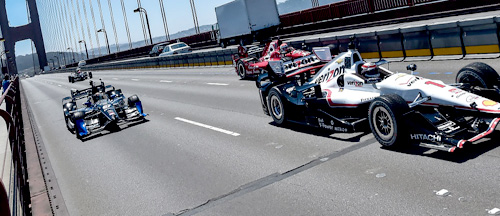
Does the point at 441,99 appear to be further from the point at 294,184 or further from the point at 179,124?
the point at 179,124

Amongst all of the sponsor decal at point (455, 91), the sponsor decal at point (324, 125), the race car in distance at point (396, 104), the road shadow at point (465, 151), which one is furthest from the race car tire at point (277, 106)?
the sponsor decal at point (455, 91)

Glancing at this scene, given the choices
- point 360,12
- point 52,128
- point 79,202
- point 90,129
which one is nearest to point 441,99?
point 79,202

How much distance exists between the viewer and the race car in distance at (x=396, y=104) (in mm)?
6617

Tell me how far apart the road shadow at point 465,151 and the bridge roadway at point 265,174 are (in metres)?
0.01

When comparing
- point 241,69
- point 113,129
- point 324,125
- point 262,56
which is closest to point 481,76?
point 324,125

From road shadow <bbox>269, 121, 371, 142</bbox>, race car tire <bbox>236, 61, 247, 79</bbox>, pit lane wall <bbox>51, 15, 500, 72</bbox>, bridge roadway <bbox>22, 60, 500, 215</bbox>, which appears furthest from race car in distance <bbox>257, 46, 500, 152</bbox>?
race car tire <bbox>236, 61, 247, 79</bbox>

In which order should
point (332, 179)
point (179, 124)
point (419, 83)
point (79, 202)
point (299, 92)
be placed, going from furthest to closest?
point (179, 124) < point (299, 92) < point (79, 202) < point (419, 83) < point (332, 179)

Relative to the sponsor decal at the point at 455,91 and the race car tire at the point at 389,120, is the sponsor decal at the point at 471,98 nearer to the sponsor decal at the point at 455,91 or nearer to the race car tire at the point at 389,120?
the sponsor decal at the point at 455,91

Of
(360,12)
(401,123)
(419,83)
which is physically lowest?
(401,123)

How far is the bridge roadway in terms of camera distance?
5680mm

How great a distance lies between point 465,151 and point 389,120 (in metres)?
1.09

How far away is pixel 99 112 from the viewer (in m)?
14.3

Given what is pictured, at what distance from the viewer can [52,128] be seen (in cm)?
1805

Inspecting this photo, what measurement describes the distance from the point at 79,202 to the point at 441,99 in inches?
224
